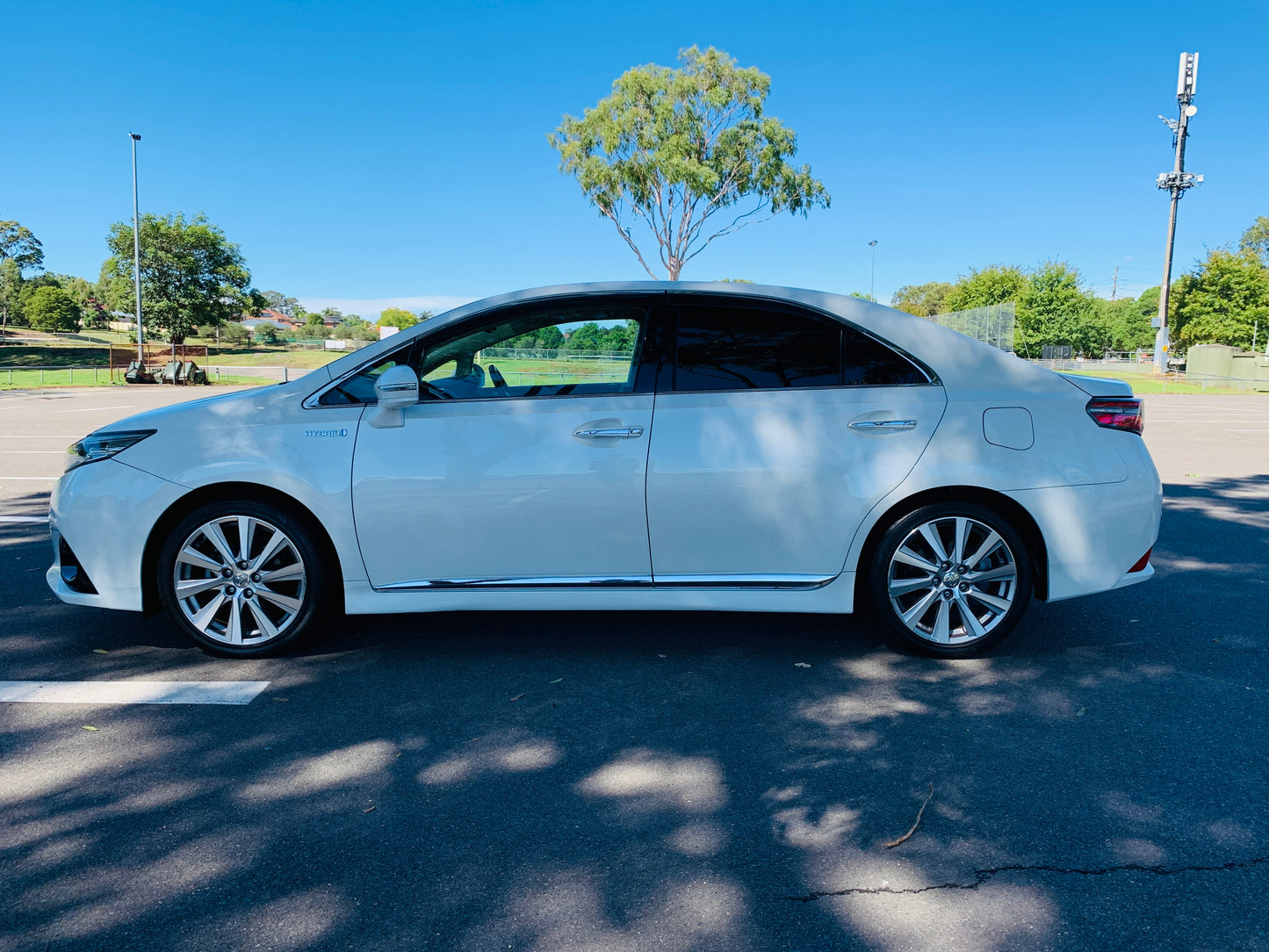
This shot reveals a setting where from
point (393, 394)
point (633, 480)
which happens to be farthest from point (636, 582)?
point (393, 394)

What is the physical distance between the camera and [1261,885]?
7.86 feet

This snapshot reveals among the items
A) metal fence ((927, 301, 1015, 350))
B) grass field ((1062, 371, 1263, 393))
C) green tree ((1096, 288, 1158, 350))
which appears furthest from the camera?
green tree ((1096, 288, 1158, 350))

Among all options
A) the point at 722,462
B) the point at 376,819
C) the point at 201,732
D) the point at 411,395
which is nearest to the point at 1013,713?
the point at 722,462

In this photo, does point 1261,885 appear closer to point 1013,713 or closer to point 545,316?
point 1013,713

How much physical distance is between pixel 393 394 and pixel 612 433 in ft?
3.05

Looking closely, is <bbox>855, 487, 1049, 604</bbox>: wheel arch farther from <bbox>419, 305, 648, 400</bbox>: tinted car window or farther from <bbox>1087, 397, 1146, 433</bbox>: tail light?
<bbox>419, 305, 648, 400</bbox>: tinted car window

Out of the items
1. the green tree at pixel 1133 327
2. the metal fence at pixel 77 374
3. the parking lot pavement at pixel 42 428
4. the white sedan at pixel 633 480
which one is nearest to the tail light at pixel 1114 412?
the white sedan at pixel 633 480

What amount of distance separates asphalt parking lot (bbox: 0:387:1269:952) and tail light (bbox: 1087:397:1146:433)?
42.3 inches

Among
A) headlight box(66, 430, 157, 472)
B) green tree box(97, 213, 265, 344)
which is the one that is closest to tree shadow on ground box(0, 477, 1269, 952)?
headlight box(66, 430, 157, 472)

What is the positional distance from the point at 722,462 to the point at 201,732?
2.26 metres

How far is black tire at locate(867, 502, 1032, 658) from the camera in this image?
4043mm

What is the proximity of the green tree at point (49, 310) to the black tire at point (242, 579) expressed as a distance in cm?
9306

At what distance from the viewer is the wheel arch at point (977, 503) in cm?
405

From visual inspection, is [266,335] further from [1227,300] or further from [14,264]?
[1227,300]
